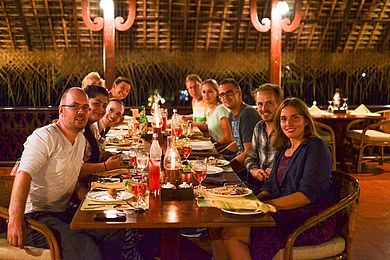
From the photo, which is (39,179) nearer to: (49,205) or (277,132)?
(49,205)

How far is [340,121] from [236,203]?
503 centimetres

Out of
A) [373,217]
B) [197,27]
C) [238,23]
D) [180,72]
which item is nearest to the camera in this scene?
[373,217]

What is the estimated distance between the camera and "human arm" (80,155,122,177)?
325 centimetres

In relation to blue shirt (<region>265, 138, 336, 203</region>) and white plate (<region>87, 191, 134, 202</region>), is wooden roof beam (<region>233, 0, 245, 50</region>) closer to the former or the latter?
blue shirt (<region>265, 138, 336, 203</region>)

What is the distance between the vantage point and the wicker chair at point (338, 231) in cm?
254

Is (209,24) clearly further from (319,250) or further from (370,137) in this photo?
(319,250)

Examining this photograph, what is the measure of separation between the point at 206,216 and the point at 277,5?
4865 mm

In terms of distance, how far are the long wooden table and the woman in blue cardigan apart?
0.36 meters

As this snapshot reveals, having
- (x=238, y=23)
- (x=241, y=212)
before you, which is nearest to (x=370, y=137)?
(x=238, y=23)

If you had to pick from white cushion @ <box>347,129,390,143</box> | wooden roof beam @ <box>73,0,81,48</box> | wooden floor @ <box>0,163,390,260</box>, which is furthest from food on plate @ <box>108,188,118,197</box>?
wooden roof beam @ <box>73,0,81,48</box>

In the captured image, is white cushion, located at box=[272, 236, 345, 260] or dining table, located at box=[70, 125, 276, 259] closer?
dining table, located at box=[70, 125, 276, 259]

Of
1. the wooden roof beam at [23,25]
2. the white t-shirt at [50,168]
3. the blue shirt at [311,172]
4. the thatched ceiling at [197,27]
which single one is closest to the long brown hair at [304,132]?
the blue shirt at [311,172]

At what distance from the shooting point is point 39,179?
2.83m

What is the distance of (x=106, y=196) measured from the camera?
2.58m
